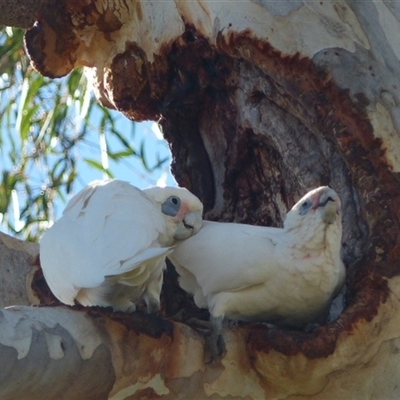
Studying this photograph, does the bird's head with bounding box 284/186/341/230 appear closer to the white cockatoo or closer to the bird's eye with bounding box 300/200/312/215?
the bird's eye with bounding box 300/200/312/215

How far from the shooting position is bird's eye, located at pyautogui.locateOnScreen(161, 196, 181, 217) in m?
2.23

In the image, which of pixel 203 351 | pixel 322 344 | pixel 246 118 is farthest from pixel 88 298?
pixel 246 118

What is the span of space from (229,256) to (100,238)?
0.30m

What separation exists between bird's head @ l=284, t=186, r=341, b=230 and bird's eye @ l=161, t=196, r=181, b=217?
0.31 m

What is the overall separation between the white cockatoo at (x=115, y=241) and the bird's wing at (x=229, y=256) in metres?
0.06

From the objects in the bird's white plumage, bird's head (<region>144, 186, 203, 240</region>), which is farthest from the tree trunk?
bird's head (<region>144, 186, 203, 240</region>)

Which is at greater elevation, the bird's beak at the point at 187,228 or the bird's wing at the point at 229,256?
the bird's wing at the point at 229,256

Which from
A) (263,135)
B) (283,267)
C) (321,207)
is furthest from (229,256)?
(263,135)

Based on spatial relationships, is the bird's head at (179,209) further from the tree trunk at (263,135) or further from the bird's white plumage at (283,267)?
the tree trunk at (263,135)

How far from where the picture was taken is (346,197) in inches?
86.0

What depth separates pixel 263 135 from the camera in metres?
2.40

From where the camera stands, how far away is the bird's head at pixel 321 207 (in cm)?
200

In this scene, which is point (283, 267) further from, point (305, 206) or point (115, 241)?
point (115, 241)

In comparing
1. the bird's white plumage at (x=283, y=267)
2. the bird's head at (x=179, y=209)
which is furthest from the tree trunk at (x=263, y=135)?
the bird's head at (x=179, y=209)
